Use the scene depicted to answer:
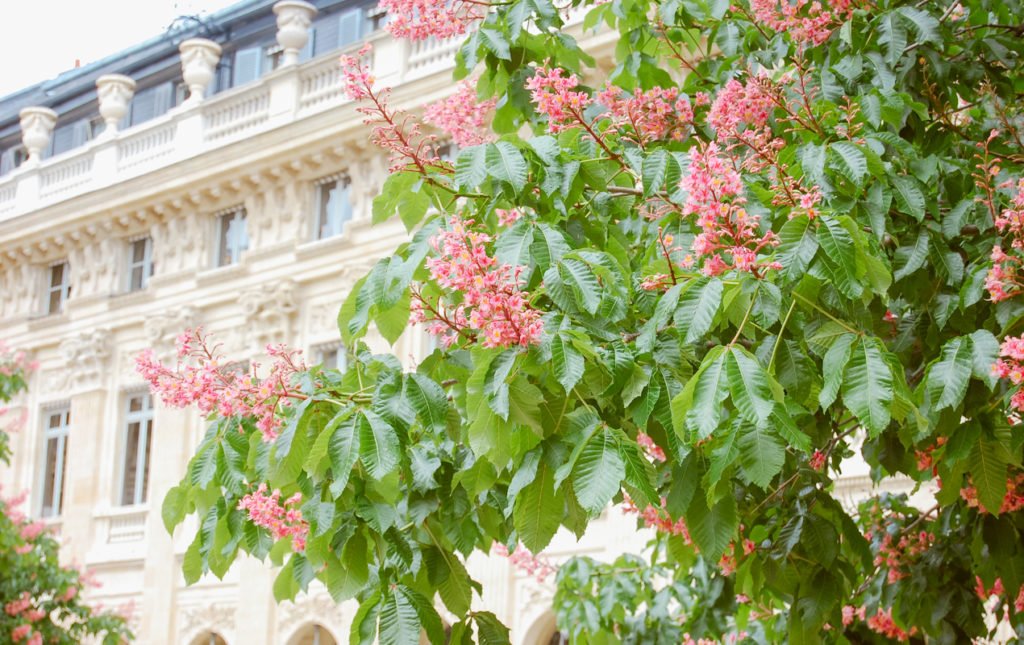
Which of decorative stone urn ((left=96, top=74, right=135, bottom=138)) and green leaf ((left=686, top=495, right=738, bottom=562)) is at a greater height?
decorative stone urn ((left=96, top=74, right=135, bottom=138))

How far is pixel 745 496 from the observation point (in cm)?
642

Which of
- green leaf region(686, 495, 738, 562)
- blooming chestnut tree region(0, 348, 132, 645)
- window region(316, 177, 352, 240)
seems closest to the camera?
green leaf region(686, 495, 738, 562)

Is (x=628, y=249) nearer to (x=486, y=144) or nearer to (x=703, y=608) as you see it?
(x=486, y=144)

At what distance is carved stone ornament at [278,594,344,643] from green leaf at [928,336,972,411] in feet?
49.5

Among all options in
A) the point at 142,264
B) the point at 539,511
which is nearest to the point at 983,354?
the point at 539,511

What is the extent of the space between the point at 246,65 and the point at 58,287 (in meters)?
4.43

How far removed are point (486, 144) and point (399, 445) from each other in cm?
115

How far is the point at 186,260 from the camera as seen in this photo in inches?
900

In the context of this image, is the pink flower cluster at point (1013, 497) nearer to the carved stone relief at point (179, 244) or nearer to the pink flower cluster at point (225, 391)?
the pink flower cluster at point (225, 391)

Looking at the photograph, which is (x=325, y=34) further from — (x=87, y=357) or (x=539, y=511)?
(x=539, y=511)

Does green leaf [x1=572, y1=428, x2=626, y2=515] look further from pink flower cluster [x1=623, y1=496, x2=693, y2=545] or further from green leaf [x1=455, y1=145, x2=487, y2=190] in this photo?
pink flower cluster [x1=623, y1=496, x2=693, y2=545]

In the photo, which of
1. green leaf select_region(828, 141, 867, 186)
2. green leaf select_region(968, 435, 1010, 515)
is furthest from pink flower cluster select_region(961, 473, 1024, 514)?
green leaf select_region(828, 141, 867, 186)

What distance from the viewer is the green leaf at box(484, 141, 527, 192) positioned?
5340mm

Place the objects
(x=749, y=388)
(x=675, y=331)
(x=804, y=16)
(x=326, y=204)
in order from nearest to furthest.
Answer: (x=749, y=388) < (x=675, y=331) < (x=804, y=16) < (x=326, y=204)
